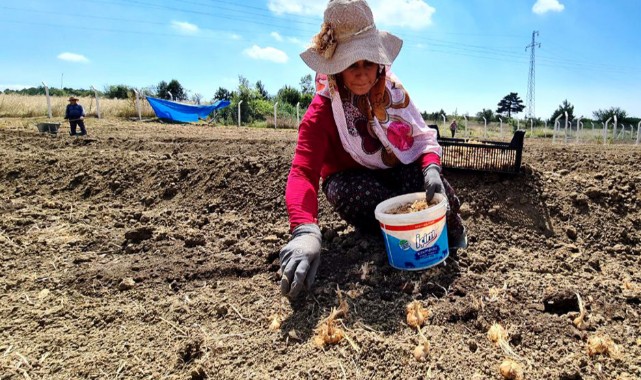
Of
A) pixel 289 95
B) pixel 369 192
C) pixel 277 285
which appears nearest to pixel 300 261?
pixel 277 285

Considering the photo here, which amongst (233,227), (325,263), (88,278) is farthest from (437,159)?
(88,278)

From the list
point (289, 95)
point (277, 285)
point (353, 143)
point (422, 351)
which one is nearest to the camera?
point (422, 351)

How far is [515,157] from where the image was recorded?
2807mm

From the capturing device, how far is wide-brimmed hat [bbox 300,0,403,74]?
171cm

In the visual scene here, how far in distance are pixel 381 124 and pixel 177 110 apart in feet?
47.8

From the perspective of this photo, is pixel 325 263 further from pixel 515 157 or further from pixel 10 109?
pixel 10 109

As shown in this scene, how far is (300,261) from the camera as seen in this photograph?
5.09 ft

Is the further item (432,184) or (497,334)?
(432,184)

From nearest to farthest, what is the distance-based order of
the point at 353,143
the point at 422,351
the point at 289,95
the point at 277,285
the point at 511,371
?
the point at 511,371 < the point at 422,351 < the point at 277,285 < the point at 353,143 < the point at 289,95

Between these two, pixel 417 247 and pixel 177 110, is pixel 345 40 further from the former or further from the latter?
pixel 177 110

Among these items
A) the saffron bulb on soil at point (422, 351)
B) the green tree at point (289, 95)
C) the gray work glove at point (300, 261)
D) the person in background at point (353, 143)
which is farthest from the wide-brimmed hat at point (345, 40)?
the green tree at point (289, 95)

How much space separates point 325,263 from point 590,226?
1639 mm

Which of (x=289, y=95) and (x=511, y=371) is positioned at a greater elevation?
(x=289, y=95)

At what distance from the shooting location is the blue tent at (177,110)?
1491 centimetres
